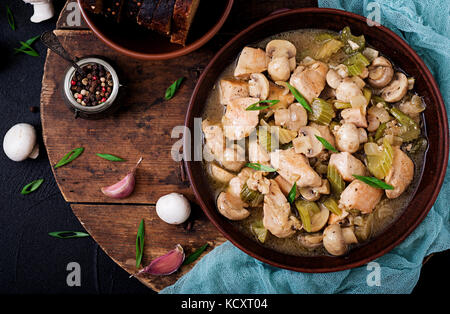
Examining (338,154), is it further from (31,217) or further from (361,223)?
(31,217)

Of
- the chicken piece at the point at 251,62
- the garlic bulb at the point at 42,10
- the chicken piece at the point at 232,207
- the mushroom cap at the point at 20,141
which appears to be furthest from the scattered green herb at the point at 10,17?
the chicken piece at the point at 232,207

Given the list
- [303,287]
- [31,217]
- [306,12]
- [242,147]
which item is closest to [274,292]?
[303,287]

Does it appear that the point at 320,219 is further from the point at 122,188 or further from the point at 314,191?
the point at 122,188

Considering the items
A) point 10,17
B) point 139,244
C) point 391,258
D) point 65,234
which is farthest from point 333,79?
point 10,17

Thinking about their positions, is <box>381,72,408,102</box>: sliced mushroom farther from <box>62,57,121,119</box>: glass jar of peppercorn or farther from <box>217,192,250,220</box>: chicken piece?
<box>62,57,121,119</box>: glass jar of peppercorn

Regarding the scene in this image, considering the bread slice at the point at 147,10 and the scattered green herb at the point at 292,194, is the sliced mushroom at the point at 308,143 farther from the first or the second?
the bread slice at the point at 147,10

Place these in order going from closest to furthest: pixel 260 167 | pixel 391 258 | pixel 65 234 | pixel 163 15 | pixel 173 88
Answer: pixel 163 15 → pixel 260 167 → pixel 391 258 → pixel 173 88 → pixel 65 234
